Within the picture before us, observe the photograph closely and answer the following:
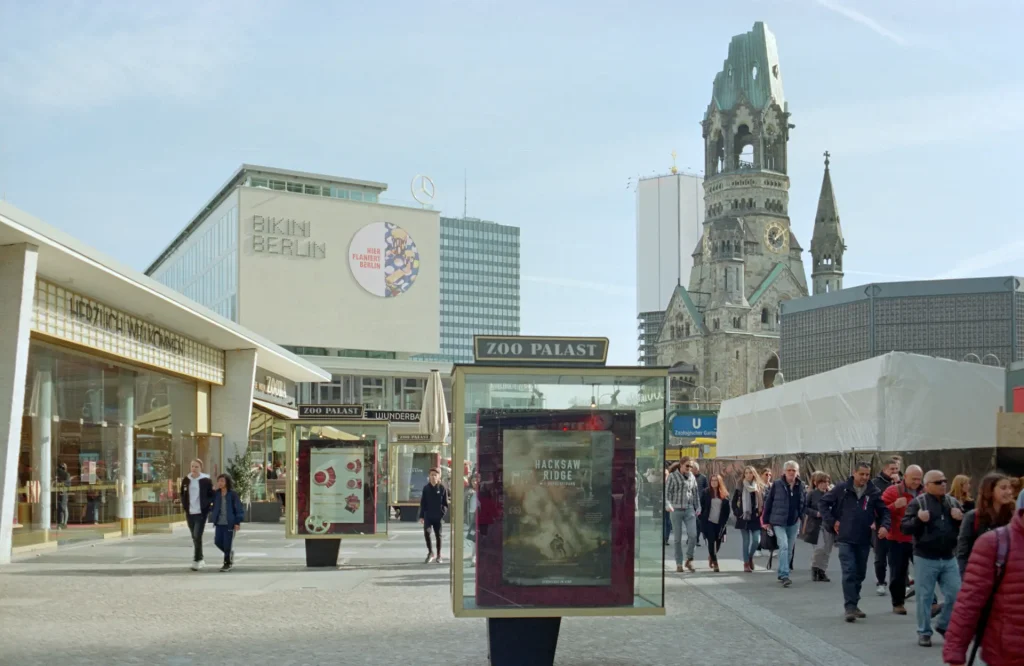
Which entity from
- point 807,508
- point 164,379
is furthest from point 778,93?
point 807,508

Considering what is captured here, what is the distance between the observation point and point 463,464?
984 centimetres

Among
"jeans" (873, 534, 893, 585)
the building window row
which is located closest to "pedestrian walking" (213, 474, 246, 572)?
"jeans" (873, 534, 893, 585)

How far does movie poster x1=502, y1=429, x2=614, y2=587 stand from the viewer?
9.91m

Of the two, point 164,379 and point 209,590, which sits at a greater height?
point 164,379

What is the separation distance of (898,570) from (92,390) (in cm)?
1745

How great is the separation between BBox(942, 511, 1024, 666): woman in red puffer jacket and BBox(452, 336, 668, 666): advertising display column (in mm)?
3626

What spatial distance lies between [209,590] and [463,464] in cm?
771

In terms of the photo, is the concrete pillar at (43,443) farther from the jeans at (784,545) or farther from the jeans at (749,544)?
the jeans at (784,545)

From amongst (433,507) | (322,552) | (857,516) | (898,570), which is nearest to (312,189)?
(433,507)

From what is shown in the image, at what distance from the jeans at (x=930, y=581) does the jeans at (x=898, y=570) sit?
7.48ft

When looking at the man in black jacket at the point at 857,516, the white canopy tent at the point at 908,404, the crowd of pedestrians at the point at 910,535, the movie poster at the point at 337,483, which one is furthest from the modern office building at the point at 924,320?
the man in black jacket at the point at 857,516

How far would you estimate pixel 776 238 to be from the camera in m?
153

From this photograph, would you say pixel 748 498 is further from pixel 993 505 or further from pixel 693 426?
pixel 693 426

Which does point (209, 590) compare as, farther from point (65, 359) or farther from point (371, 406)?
point (371, 406)
